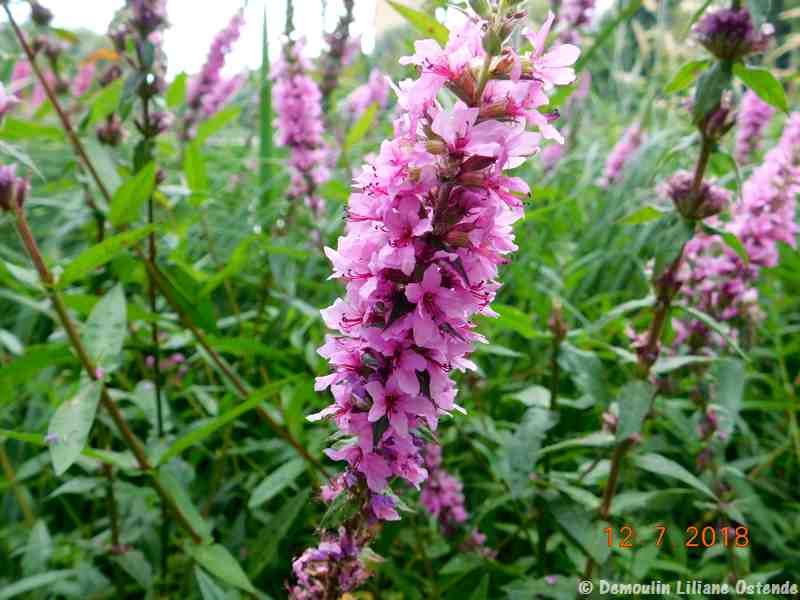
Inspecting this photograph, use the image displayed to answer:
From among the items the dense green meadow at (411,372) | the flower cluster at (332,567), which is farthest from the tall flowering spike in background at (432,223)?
the flower cluster at (332,567)

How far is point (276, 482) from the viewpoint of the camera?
1998 mm

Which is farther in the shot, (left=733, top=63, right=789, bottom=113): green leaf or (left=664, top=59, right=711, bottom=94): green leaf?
(left=664, top=59, right=711, bottom=94): green leaf

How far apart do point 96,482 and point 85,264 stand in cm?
87

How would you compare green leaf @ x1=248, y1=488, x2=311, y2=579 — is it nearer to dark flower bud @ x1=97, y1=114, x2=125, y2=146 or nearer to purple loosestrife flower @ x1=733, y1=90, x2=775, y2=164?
dark flower bud @ x1=97, y1=114, x2=125, y2=146

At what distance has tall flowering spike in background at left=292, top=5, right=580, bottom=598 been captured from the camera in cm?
107

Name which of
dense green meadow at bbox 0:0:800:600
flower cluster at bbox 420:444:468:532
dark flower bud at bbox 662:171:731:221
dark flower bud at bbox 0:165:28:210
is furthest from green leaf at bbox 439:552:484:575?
dark flower bud at bbox 0:165:28:210

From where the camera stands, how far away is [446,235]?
3.65 feet

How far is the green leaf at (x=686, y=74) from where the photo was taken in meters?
1.80

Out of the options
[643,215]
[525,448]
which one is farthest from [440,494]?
[643,215]

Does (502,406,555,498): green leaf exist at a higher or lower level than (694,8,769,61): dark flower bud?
lower

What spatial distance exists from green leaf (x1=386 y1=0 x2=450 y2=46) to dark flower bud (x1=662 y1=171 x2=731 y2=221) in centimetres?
80

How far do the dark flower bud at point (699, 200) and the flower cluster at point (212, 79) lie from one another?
2.95m
